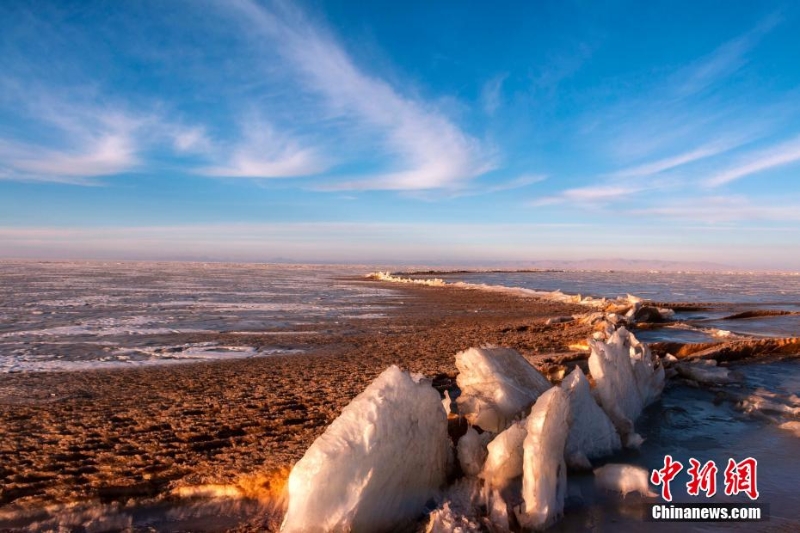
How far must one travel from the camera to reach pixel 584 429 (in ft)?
12.8

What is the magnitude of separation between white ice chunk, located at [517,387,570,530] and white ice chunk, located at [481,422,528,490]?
102 millimetres

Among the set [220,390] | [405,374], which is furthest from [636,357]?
[220,390]

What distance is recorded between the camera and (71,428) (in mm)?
4609

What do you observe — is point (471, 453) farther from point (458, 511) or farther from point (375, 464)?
point (375, 464)

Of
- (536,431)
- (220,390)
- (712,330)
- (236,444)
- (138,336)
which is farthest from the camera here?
(712,330)

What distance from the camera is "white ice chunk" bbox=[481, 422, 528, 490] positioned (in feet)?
10.6

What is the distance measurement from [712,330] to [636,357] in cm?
729

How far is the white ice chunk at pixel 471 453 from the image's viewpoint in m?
3.35

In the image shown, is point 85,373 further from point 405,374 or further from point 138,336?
point 405,374

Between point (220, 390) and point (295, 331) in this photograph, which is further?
point (295, 331)

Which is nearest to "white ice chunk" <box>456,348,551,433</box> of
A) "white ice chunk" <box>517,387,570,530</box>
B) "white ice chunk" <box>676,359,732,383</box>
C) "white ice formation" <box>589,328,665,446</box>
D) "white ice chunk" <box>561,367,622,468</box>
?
"white ice chunk" <box>561,367,622,468</box>
